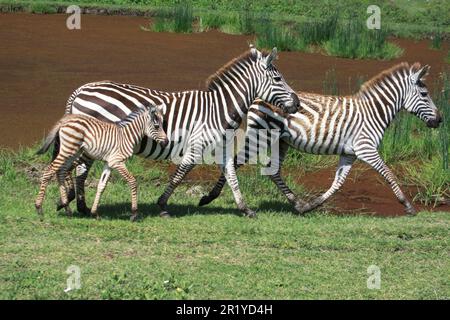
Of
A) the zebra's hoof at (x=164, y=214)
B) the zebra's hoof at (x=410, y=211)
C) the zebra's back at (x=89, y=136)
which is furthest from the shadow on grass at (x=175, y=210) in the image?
the zebra's hoof at (x=410, y=211)

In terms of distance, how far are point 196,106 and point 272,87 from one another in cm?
101

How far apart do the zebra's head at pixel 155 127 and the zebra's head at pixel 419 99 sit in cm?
363

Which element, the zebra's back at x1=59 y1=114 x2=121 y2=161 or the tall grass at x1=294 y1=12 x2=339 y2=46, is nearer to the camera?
the zebra's back at x1=59 y1=114 x2=121 y2=161

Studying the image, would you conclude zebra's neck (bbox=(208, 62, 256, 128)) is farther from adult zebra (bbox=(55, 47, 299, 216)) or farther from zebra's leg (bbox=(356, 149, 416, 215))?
zebra's leg (bbox=(356, 149, 416, 215))

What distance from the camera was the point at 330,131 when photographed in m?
13.4

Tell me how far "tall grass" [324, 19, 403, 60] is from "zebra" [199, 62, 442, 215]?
1117 centimetres

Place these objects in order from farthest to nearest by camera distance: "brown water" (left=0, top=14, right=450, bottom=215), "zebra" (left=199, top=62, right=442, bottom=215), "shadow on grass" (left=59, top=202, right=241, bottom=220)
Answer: "brown water" (left=0, top=14, right=450, bottom=215), "zebra" (left=199, top=62, right=442, bottom=215), "shadow on grass" (left=59, top=202, right=241, bottom=220)

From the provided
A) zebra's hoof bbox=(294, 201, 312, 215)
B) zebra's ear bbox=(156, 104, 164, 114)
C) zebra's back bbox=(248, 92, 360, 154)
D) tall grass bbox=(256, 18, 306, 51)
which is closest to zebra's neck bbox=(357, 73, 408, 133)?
zebra's back bbox=(248, 92, 360, 154)

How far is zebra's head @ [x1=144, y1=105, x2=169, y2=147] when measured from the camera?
1216 centimetres

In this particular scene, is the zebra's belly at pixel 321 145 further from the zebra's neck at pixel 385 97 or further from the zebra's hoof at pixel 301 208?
the zebra's hoof at pixel 301 208

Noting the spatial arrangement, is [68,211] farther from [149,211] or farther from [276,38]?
[276,38]

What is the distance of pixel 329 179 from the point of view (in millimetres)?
14898

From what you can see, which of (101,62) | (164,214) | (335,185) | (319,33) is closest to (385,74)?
(335,185)
